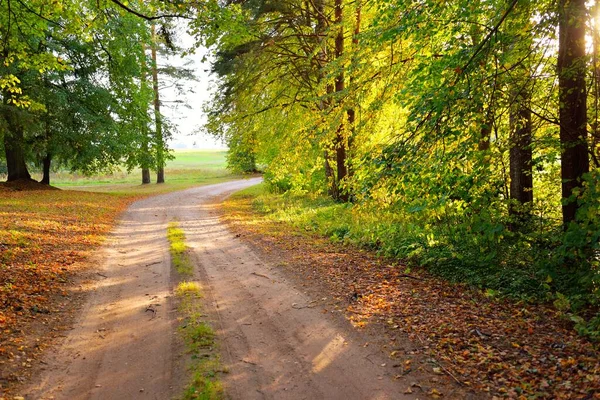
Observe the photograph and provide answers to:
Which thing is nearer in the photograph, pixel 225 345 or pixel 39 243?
pixel 225 345

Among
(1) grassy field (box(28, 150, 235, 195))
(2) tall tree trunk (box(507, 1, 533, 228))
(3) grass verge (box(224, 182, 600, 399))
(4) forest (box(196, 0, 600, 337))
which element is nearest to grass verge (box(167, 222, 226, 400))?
(3) grass verge (box(224, 182, 600, 399))

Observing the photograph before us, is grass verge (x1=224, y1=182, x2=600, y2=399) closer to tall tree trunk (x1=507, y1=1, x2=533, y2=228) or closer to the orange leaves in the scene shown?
tall tree trunk (x1=507, y1=1, x2=533, y2=228)

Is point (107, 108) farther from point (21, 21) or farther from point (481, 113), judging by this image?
point (481, 113)

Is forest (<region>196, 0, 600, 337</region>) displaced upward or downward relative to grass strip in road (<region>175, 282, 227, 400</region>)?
upward

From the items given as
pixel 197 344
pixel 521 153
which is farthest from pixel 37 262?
pixel 521 153

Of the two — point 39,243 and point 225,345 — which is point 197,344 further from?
point 39,243

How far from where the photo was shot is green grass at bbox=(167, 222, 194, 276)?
27.4 feet

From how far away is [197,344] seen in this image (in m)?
5.03

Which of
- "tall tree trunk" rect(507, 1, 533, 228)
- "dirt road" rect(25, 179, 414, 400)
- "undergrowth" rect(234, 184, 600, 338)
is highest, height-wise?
"tall tree trunk" rect(507, 1, 533, 228)

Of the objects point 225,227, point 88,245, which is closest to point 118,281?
point 88,245

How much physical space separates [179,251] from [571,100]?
8.12 metres

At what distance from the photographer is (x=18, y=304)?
6242 mm

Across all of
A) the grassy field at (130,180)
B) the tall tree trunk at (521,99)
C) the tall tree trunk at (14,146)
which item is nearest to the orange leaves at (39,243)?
the tall tree trunk at (14,146)

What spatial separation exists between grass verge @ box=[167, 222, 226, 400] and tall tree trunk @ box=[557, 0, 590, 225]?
4.76m
